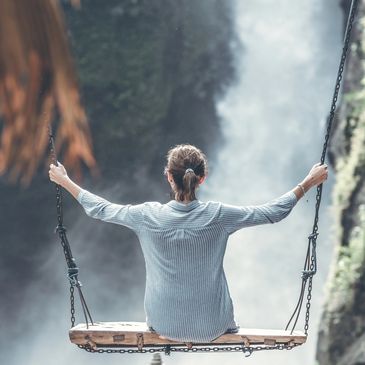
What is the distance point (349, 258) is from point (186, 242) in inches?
270

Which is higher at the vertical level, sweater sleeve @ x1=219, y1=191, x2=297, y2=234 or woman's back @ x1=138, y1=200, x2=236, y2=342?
sweater sleeve @ x1=219, y1=191, x2=297, y2=234

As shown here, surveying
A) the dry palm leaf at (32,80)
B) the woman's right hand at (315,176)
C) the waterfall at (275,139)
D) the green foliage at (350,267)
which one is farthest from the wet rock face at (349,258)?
the dry palm leaf at (32,80)

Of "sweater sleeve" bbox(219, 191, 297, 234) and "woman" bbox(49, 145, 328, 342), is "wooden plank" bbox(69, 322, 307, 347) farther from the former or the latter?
"sweater sleeve" bbox(219, 191, 297, 234)

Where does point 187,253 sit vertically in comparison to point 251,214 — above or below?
below

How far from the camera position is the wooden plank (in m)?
3.58

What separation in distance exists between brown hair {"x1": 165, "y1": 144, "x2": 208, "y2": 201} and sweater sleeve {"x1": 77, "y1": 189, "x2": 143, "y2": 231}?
0.17m

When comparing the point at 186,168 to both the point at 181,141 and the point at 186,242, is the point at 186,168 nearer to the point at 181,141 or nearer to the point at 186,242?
the point at 186,242

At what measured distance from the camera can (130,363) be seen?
50.5 feet

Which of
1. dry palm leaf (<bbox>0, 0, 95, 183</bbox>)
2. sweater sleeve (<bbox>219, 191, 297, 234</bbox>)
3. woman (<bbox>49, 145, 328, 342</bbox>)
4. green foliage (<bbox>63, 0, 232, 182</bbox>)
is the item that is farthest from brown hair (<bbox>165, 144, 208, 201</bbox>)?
green foliage (<bbox>63, 0, 232, 182</bbox>)

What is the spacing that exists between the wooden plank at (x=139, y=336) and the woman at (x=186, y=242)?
8 cm

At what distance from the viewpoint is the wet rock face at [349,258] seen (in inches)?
384

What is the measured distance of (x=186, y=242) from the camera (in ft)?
10.8

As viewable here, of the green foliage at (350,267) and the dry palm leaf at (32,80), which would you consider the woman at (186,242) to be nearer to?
the dry palm leaf at (32,80)

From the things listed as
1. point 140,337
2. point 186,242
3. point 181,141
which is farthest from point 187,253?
point 181,141
